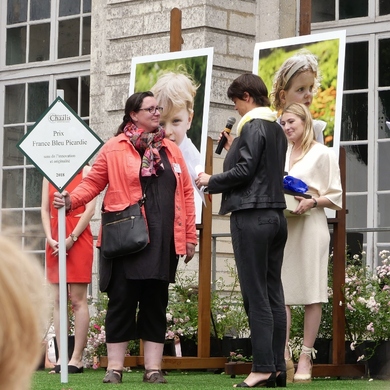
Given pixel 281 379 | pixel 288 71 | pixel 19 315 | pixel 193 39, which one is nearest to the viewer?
pixel 19 315

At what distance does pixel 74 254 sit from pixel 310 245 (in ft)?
6.20

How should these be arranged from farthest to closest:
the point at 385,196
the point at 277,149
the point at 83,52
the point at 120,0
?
the point at 83,52 → the point at 120,0 → the point at 385,196 → the point at 277,149

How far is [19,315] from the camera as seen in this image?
38.4 inches

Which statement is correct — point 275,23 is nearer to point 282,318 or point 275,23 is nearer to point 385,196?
point 385,196

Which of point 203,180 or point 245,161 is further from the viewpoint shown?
point 203,180

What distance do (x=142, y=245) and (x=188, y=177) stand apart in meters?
0.66

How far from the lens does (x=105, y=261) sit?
6145 millimetres

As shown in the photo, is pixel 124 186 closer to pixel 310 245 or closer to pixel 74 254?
pixel 310 245

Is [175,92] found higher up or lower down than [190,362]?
higher up

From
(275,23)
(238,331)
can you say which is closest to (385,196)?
(275,23)

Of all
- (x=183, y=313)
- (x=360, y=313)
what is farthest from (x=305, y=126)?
(x=183, y=313)

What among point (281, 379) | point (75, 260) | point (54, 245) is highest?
point (54, 245)

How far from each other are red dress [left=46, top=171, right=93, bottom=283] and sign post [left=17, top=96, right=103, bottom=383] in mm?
1282

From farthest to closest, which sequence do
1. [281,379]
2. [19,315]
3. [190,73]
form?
[190,73] → [281,379] → [19,315]
